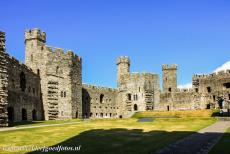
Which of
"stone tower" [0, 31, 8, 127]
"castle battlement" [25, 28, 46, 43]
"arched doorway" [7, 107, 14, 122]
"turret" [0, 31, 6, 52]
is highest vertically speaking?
"castle battlement" [25, 28, 46, 43]

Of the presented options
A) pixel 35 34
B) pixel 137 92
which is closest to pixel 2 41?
pixel 35 34

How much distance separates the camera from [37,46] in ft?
200

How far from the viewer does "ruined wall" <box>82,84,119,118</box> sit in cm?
7894

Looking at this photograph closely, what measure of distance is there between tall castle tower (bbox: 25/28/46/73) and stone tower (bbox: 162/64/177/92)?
118 feet

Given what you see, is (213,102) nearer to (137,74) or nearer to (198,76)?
(198,76)

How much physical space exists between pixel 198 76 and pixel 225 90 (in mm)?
7127

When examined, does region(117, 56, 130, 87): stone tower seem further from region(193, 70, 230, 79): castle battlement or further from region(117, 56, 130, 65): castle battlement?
region(193, 70, 230, 79): castle battlement

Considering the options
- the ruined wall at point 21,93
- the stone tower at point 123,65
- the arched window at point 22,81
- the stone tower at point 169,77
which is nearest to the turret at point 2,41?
the ruined wall at point 21,93

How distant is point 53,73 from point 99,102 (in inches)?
953

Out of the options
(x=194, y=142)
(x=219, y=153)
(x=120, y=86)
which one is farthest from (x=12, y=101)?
(x=120, y=86)

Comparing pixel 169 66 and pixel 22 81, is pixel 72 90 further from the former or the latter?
pixel 169 66

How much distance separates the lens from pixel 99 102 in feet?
272

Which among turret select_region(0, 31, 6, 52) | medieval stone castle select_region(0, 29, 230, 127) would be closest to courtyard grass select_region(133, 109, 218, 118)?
medieval stone castle select_region(0, 29, 230, 127)

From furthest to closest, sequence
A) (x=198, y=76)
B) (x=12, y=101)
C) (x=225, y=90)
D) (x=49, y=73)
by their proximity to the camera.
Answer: (x=198, y=76), (x=225, y=90), (x=49, y=73), (x=12, y=101)
